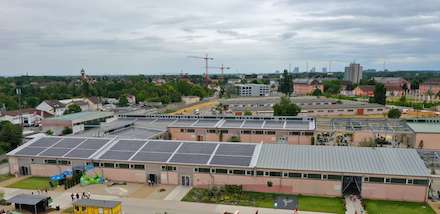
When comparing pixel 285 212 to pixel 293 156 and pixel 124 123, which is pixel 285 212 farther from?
pixel 124 123

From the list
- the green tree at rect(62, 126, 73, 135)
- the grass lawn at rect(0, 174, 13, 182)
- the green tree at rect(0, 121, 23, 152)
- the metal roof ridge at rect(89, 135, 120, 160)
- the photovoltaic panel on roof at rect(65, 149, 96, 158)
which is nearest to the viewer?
the metal roof ridge at rect(89, 135, 120, 160)

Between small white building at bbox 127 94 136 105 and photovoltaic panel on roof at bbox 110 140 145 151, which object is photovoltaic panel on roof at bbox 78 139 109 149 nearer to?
photovoltaic panel on roof at bbox 110 140 145 151

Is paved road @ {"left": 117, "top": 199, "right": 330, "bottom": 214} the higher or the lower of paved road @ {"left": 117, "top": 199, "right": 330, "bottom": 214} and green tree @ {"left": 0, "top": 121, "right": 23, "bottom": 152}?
the lower

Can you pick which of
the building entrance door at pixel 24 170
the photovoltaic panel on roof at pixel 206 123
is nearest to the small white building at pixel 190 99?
the photovoltaic panel on roof at pixel 206 123

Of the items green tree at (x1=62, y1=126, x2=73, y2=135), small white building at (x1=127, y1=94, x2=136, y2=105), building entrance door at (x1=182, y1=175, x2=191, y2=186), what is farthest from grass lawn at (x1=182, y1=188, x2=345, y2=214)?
small white building at (x1=127, y1=94, x2=136, y2=105)

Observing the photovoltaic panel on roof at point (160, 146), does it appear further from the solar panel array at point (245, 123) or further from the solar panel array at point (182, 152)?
the solar panel array at point (245, 123)

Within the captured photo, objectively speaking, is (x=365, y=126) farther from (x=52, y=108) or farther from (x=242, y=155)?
(x=52, y=108)

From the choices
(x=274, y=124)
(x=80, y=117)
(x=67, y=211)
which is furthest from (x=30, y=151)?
(x=274, y=124)
